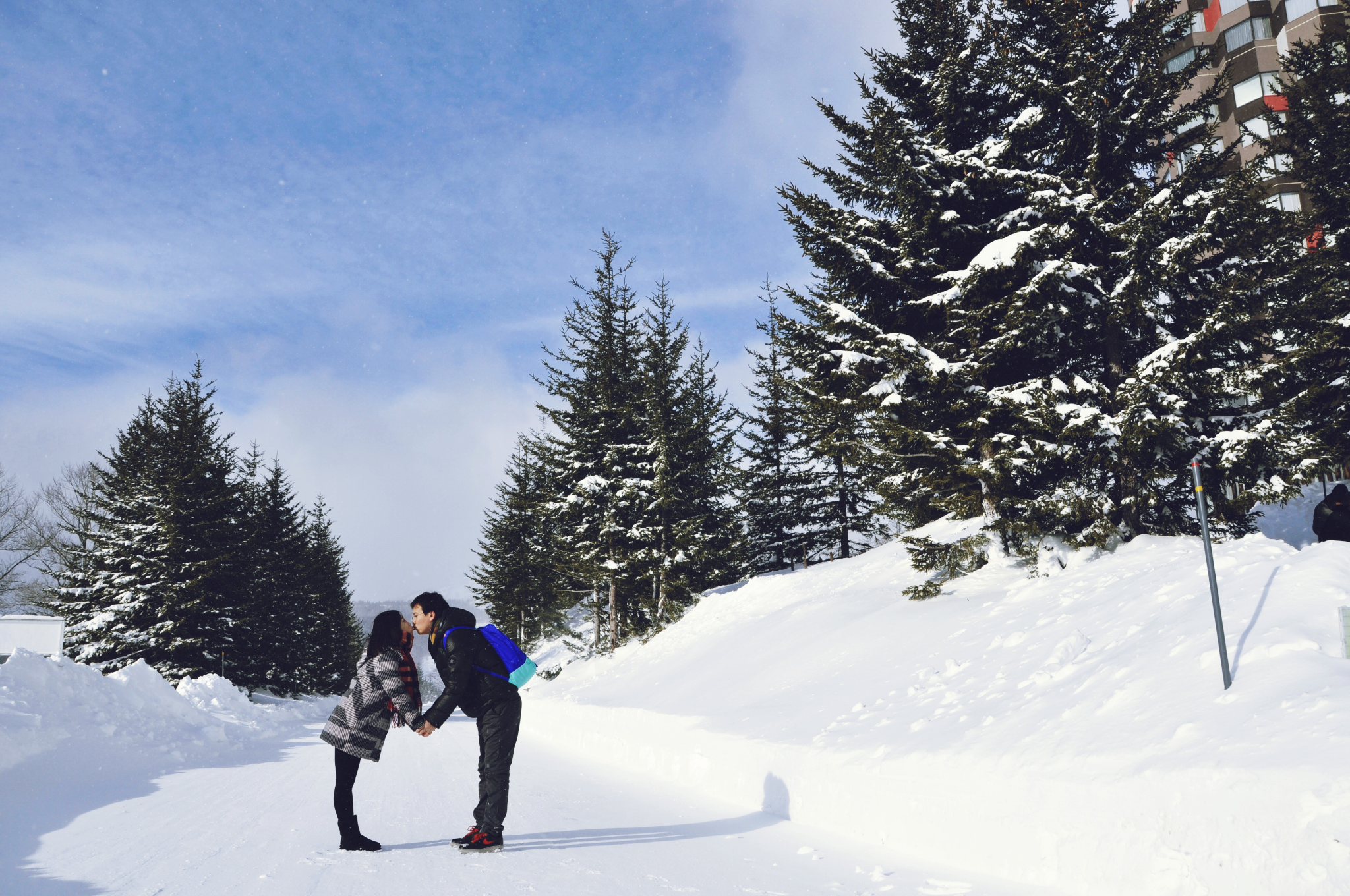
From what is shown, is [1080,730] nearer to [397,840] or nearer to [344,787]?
[397,840]

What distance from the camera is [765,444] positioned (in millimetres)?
30109

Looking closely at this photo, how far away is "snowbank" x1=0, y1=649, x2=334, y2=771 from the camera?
914cm

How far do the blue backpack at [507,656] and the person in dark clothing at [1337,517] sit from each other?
33.1 feet

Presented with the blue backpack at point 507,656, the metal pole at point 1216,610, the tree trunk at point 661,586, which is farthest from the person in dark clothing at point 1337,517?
the tree trunk at point 661,586

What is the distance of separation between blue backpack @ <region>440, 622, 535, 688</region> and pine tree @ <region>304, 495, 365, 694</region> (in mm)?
41569

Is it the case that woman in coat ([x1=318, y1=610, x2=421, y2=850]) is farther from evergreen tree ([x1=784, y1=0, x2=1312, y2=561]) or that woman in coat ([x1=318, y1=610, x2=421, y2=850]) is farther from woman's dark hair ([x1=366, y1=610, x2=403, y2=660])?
evergreen tree ([x1=784, y1=0, x2=1312, y2=561])

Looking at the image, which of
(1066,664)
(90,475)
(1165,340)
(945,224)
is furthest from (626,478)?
(90,475)

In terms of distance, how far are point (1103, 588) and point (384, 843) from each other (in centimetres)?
796

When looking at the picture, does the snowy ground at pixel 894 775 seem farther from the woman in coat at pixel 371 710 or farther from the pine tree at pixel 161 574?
the pine tree at pixel 161 574

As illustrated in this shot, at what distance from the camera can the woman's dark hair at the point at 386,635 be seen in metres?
5.67

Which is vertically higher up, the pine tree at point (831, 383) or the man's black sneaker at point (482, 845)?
the pine tree at point (831, 383)

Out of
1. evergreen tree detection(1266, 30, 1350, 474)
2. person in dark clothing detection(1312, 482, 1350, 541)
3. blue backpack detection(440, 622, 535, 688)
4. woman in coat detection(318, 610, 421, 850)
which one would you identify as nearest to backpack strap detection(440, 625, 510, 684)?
blue backpack detection(440, 622, 535, 688)

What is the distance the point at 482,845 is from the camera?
534 centimetres

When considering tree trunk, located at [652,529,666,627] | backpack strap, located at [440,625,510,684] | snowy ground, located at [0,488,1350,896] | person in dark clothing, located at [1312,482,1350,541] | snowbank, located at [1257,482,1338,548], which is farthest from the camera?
tree trunk, located at [652,529,666,627]
